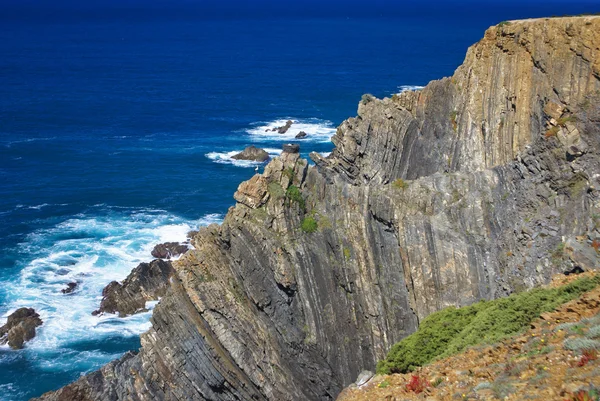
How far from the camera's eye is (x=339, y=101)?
138000mm

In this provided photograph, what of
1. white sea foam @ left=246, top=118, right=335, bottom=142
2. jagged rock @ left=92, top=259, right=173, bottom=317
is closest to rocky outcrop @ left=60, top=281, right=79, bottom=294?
jagged rock @ left=92, top=259, right=173, bottom=317

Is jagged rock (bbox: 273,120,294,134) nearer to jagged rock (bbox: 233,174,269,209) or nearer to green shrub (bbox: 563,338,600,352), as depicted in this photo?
jagged rock (bbox: 233,174,269,209)

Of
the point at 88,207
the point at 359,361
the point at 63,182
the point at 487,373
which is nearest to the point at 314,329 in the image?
the point at 359,361

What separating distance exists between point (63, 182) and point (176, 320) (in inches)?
2359

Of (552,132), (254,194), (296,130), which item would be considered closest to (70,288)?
(254,194)

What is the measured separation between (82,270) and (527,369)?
55.5 metres

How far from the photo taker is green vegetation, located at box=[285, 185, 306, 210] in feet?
135

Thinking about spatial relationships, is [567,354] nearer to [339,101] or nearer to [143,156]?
[143,156]

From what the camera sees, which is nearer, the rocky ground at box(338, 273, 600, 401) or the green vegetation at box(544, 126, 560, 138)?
the rocky ground at box(338, 273, 600, 401)

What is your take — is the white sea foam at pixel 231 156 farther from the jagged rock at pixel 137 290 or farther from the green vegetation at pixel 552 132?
the green vegetation at pixel 552 132

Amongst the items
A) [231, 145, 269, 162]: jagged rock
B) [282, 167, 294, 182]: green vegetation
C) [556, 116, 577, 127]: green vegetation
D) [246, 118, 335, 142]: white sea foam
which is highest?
[246, 118, 335, 142]: white sea foam

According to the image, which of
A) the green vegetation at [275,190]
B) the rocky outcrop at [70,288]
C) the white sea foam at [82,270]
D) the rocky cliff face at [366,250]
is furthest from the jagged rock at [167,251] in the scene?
the green vegetation at [275,190]

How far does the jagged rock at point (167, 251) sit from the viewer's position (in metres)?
70.4

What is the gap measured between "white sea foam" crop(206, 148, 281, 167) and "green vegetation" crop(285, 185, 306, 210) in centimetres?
5923
